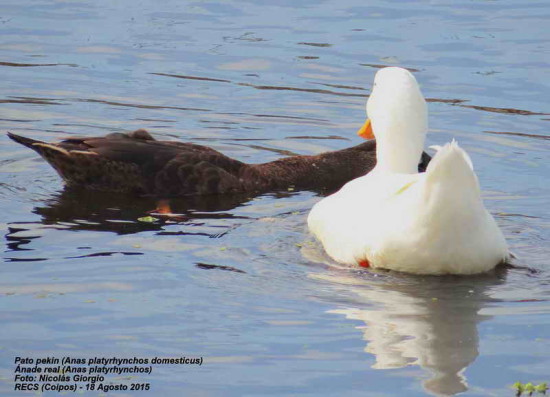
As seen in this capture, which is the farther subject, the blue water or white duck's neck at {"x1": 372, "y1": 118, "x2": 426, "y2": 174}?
white duck's neck at {"x1": 372, "y1": 118, "x2": 426, "y2": 174}

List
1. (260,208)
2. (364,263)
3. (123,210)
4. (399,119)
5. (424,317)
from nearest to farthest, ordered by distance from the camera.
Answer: (424,317) → (364,263) → (399,119) → (123,210) → (260,208)

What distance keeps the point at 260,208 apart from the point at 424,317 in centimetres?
349

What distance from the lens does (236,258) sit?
9438 millimetres

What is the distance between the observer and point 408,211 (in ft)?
28.4

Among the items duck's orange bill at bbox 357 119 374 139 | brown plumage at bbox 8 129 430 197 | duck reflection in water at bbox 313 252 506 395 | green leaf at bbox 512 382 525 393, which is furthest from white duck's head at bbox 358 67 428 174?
green leaf at bbox 512 382 525 393

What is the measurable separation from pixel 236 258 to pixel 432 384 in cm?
272

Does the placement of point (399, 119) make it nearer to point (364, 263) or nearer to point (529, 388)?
point (364, 263)

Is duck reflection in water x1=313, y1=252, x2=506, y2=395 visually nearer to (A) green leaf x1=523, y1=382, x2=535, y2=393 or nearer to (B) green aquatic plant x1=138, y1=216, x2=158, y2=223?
(A) green leaf x1=523, y1=382, x2=535, y2=393

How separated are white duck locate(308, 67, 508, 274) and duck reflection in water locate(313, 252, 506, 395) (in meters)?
0.14

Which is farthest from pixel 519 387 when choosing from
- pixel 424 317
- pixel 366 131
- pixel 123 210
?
pixel 123 210

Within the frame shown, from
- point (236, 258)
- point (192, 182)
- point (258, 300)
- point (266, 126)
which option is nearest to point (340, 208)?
point (236, 258)

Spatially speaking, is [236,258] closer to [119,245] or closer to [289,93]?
[119,245]

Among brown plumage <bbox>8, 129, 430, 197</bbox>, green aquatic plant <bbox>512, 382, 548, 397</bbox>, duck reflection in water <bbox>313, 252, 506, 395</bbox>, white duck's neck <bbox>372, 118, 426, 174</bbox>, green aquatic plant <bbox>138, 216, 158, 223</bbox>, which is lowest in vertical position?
green aquatic plant <bbox>512, 382, 548, 397</bbox>

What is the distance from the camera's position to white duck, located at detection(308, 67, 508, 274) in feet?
27.7
